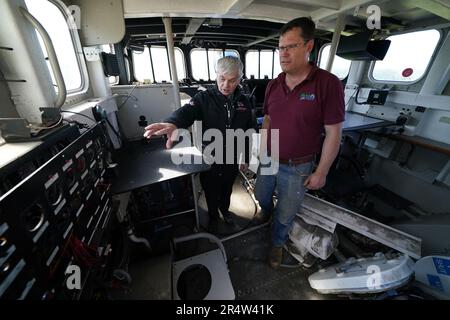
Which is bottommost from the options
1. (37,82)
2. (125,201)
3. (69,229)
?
(125,201)

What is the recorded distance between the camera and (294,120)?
1275 mm

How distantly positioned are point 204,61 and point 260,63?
1609 millimetres

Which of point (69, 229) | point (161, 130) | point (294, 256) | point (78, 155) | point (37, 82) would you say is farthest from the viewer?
point (294, 256)

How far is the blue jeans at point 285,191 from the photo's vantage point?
141 centimetres

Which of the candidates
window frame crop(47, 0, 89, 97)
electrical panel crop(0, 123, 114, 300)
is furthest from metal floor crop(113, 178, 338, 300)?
window frame crop(47, 0, 89, 97)

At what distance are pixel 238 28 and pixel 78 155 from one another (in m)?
3.48

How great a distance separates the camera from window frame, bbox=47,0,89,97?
59.3 inches

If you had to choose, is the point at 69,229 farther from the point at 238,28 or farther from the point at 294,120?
the point at 238,28

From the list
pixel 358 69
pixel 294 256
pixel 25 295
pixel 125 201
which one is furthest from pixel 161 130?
pixel 358 69

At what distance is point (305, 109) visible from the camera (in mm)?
1212

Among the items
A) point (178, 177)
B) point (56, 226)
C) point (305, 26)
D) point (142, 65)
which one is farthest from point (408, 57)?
point (142, 65)

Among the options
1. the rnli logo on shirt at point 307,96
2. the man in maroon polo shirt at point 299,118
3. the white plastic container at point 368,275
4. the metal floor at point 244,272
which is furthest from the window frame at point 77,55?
the white plastic container at point 368,275
